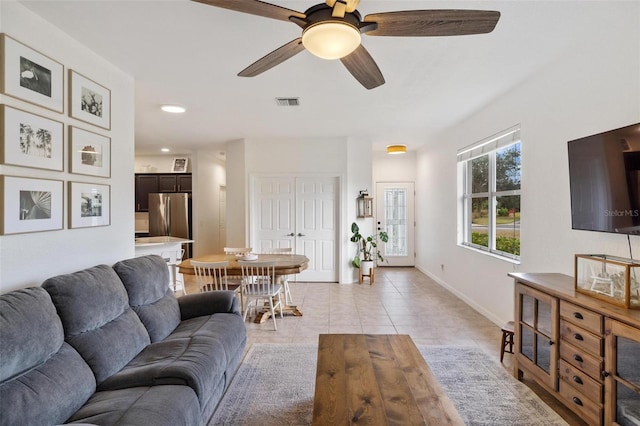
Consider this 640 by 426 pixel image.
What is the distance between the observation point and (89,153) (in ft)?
8.22

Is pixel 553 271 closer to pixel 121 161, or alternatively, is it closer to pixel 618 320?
pixel 618 320

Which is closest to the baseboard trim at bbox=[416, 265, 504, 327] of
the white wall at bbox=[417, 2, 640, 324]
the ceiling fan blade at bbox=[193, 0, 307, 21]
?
the white wall at bbox=[417, 2, 640, 324]

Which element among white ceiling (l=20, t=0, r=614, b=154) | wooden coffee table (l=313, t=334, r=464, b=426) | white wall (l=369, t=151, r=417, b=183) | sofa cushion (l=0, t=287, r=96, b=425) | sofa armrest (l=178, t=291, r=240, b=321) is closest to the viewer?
sofa cushion (l=0, t=287, r=96, b=425)

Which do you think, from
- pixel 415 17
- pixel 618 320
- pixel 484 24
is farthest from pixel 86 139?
pixel 618 320

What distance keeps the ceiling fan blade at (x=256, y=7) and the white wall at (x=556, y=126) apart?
1.87m

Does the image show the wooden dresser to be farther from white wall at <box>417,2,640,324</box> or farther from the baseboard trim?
the baseboard trim

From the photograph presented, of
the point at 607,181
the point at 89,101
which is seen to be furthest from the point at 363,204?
the point at 89,101

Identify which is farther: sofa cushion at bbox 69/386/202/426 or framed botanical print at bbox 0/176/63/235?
framed botanical print at bbox 0/176/63/235

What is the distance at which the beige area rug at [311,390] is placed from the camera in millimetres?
2113

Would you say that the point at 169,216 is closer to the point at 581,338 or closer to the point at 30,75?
the point at 30,75

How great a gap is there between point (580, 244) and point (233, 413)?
2.83 metres

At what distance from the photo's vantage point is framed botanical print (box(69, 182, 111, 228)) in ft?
7.70

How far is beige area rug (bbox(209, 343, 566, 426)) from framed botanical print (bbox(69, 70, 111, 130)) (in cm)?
231

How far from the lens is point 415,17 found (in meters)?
1.60
